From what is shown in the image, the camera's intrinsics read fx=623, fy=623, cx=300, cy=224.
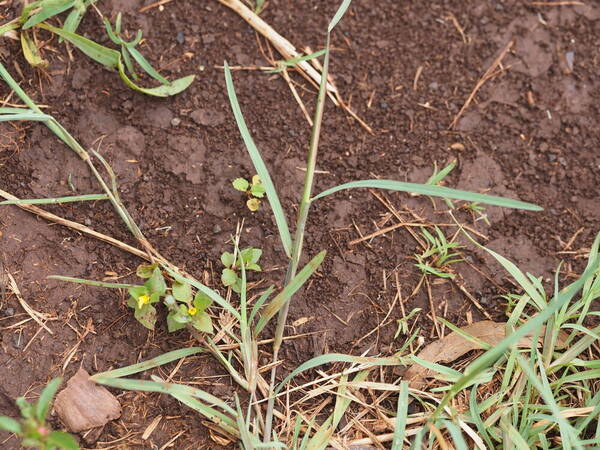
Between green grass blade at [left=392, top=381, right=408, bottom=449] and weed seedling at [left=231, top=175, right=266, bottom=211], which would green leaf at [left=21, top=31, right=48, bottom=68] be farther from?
green grass blade at [left=392, top=381, right=408, bottom=449]

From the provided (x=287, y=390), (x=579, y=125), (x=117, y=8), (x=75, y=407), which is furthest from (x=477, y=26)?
(x=75, y=407)

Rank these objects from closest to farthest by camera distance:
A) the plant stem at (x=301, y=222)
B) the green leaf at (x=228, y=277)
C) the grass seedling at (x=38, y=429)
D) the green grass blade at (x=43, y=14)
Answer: the grass seedling at (x=38, y=429), the plant stem at (x=301, y=222), the green leaf at (x=228, y=277), the green grass blade at (x=43, y=14)

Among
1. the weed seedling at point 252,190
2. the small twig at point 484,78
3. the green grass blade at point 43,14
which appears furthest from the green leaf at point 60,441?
the small twig at point 484,78

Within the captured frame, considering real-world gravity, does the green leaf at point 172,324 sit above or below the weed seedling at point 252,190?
below

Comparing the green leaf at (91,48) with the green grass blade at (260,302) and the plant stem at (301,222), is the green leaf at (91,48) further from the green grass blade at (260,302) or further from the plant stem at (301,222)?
the green grass blade at (260,302)

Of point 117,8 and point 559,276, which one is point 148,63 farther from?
point 559,276

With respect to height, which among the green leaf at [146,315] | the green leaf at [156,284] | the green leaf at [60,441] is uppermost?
the green leaf at [60,441]

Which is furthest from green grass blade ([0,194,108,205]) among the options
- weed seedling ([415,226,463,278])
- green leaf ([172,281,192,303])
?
weed seedling ([415,226,463,278])
